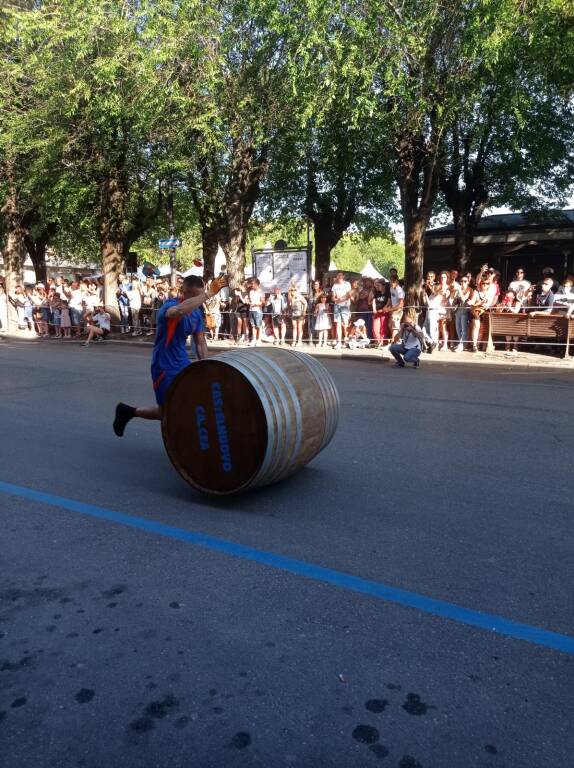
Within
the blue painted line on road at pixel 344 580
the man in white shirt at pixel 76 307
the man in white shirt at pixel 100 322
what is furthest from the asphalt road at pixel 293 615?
the man in white shirt at pixel 76 307

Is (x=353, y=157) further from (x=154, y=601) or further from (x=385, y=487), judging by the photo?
(x=154, y=601)

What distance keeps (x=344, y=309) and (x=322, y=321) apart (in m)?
0.64

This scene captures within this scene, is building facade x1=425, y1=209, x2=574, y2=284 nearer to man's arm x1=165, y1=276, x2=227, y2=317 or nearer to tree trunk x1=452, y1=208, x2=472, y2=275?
tree trunk x1=452, y1=208, x2=472, y2=275

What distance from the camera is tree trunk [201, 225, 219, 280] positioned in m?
24.2

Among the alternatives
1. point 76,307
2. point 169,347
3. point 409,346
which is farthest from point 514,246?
point 169,347

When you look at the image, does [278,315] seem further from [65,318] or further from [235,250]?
[65,318]

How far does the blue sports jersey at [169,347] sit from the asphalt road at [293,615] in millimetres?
832

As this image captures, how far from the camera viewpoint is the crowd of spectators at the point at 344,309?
14.6 m

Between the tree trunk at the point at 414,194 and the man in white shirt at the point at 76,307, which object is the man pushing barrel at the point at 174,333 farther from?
the man in white shirt at the point at 76,307

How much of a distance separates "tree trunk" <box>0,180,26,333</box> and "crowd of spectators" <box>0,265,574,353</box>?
377 centimetres

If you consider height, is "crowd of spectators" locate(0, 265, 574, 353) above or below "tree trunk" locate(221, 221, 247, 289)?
below

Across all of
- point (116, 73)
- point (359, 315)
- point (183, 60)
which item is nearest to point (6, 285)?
point (116, 73)

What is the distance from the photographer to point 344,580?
11.6ft

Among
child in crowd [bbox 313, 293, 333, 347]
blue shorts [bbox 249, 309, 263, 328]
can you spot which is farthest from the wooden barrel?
blue shorts [bbox 249, 309, 263, 328]
